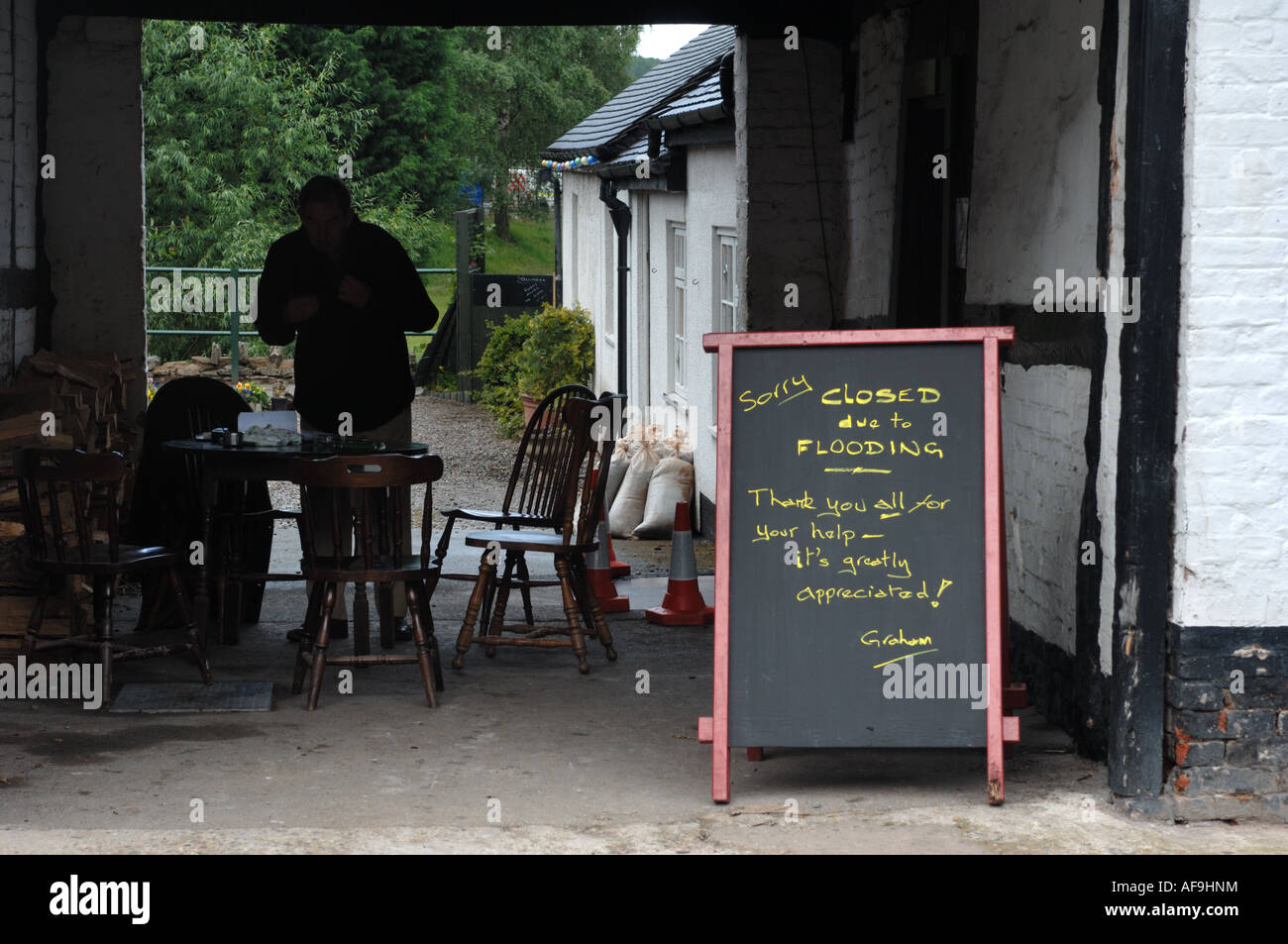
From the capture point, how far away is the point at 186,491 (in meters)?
7.39

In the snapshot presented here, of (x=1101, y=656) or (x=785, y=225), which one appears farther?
(x=785, y=225)

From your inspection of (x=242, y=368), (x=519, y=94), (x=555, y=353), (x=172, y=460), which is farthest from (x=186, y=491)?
(x=519, y=94)

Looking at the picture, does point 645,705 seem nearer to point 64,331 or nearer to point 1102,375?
point 1102,375

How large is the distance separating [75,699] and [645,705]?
2208mm

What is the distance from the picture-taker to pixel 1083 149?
5.29m

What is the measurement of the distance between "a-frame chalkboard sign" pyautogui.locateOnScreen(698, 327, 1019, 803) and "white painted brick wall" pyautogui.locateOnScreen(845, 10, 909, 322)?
319 centimetres

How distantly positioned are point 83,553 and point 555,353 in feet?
40.5

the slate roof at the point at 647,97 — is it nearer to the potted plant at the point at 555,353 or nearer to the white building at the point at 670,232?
the white building at the point at 670,232

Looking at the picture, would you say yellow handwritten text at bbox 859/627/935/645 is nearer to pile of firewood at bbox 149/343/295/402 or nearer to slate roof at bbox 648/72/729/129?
slate roof at bbox 648/72/729/129

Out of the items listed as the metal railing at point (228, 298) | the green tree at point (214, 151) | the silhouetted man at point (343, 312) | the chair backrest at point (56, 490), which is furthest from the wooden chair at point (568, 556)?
the green tree at point (214, 151)

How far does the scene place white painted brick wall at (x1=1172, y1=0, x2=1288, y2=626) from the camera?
450 cm

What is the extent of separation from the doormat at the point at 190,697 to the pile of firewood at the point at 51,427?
0.51 metres

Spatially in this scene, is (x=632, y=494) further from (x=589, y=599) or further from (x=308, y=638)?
(x=308, y=638)

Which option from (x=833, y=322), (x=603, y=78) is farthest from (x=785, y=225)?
(x=603, y=78)
